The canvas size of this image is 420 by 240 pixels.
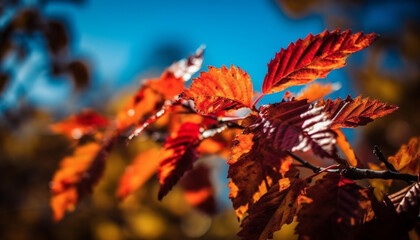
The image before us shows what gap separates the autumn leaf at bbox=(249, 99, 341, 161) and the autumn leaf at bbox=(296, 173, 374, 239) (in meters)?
0.04

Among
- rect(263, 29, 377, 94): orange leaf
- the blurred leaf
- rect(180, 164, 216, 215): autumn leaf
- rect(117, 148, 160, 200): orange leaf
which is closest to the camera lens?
rect(263, 29, 377, 94): orange leaf

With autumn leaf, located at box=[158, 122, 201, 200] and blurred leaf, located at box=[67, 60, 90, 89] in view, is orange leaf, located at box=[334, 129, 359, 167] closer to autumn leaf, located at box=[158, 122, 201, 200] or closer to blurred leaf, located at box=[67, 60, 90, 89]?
autumn leaf, located at box=[158, 122, 201, 200]

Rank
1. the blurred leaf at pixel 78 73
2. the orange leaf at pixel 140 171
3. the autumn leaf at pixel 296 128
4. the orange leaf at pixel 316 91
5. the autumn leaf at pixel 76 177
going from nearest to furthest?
the autumn leaf at pixel 296 128
the orange leaf at pixel 316 91
the autumn leaf at pixel 76 177
the orange leaf at pixel 140 171
the blurred leaf at pixel 78 73

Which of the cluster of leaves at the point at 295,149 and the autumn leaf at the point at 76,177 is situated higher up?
the autumn leaf at the point at 76,177

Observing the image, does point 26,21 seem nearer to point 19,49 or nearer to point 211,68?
point 19,49

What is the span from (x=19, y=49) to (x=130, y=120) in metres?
1.69

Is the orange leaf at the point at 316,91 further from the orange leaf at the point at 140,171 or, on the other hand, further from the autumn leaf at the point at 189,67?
the orange leaf at the point at 140,171

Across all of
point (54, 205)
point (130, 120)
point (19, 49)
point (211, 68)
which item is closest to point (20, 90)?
point (19, 49)

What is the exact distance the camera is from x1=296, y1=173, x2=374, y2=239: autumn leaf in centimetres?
34

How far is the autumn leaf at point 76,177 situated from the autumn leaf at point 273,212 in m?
0.48

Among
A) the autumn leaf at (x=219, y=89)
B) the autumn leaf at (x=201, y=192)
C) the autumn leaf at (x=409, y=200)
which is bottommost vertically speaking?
the autumn leaf at (x=409, y=200)

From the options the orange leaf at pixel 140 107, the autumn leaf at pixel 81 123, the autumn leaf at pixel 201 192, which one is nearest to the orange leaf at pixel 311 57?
the orange leaf at pixel 140 107

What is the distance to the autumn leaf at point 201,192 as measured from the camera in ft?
4.01

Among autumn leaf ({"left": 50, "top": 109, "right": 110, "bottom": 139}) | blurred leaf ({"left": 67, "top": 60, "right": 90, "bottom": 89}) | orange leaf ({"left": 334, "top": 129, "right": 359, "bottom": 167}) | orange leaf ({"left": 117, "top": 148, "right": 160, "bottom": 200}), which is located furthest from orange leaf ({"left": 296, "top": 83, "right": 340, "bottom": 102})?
blurred leaf ({"left": 67, "top": 60, "right": 90, "bottom": 89})
